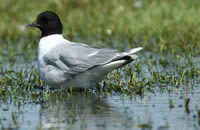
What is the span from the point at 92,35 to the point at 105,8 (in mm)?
→ 2007

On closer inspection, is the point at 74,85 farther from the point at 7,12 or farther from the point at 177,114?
the point at 7,12

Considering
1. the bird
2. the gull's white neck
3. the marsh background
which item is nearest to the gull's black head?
the gull's white neck

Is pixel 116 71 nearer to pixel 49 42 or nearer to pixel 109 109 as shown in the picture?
pixel 49 42

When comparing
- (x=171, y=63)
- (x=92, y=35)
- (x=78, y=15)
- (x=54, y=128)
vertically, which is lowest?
(x=54, y=128)

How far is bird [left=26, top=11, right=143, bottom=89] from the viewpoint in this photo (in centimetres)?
652

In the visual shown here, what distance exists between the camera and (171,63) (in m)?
8.63

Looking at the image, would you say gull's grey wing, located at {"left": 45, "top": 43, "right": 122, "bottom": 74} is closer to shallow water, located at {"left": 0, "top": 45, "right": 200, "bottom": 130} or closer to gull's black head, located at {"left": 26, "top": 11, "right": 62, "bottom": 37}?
shallow water, located at {"left": 0, "top": 45, "right": 200, "bottom": 130}

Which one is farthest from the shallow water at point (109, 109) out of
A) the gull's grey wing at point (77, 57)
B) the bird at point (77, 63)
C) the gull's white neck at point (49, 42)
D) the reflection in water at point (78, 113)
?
the gull's white neck at point (49, 42)

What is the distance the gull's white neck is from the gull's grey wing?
209 mm

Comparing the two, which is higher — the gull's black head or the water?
the gull's black head

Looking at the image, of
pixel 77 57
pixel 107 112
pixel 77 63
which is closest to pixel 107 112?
pixel 107 112

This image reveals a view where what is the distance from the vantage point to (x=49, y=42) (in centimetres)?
739

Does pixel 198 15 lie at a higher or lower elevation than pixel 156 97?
higher

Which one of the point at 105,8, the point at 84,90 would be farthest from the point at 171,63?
the point at 105,8
